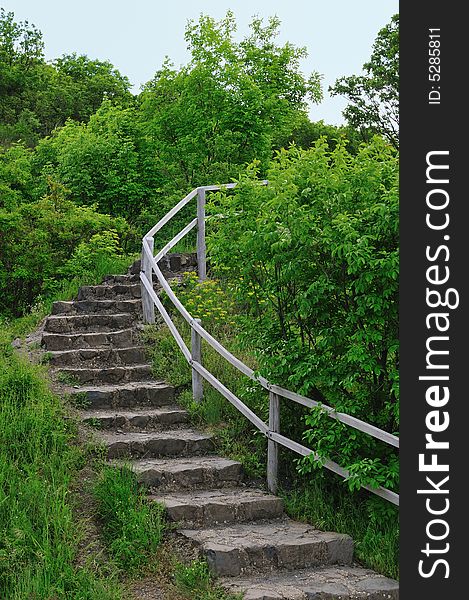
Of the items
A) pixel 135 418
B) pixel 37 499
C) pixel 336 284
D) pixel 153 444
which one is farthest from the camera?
pixel 135 418

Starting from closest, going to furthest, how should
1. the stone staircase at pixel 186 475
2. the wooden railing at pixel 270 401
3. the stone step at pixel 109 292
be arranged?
1. the stone staircase at pixel 186 475
2. the wooden railing at pixel 270 401
3. the stone step at pixel 109 292

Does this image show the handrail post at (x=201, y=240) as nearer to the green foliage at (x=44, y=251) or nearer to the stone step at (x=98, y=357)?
the green foliage at (x=44, y=251)

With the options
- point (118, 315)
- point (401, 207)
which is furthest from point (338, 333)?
point (118, 315)

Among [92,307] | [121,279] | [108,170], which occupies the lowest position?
[92,307]

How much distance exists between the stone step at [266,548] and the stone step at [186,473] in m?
0.77

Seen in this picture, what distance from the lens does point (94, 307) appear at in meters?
11.8

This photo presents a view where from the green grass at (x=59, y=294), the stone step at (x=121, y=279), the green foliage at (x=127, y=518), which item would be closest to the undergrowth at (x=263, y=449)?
the green foliage at (x=127, y=518)

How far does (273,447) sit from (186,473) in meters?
0.80

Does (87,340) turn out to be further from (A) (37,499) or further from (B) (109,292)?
(A) (37,499)

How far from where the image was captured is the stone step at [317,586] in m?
6.16

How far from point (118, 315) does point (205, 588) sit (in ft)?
18.7

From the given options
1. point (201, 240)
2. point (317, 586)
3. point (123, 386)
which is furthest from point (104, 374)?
point (317, 586)

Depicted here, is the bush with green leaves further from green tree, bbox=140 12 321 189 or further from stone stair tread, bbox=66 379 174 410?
green tree, bbox=140 12 321 189

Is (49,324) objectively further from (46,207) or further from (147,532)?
(147,532)
